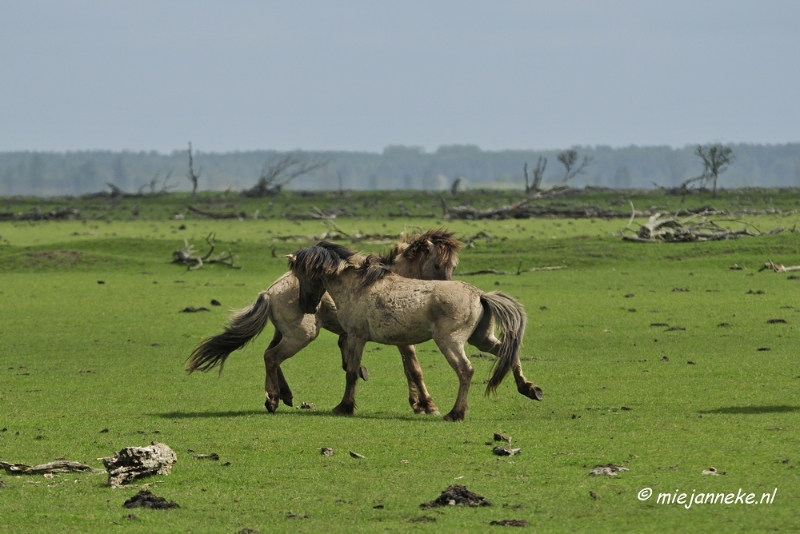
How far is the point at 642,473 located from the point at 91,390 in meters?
7.79

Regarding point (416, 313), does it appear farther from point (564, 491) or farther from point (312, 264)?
point (564, 491)

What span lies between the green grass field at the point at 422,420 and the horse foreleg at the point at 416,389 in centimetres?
26

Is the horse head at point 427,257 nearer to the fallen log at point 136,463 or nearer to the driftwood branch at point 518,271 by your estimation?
the fallen log at point 136,463

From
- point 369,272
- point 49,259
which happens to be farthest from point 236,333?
point 49,259

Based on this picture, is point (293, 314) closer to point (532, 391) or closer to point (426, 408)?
point (426, 408)

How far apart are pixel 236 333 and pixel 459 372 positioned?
3.10 m

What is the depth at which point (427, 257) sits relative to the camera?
44.7ft

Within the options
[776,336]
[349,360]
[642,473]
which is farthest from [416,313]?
[776,336]

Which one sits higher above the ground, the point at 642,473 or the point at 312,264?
the point at 312,264

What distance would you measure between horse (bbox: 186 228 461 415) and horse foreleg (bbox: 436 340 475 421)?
0.98 meters

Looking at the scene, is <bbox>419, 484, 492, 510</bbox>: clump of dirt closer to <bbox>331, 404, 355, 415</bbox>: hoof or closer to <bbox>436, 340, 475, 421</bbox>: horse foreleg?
<bbox>436, 340, 475, 421</bbox>: horse foreleg

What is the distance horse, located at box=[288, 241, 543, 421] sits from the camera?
39.5 feet

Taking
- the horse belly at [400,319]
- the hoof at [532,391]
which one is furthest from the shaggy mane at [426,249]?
the hoof at [532,391]

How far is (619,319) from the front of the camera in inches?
837
